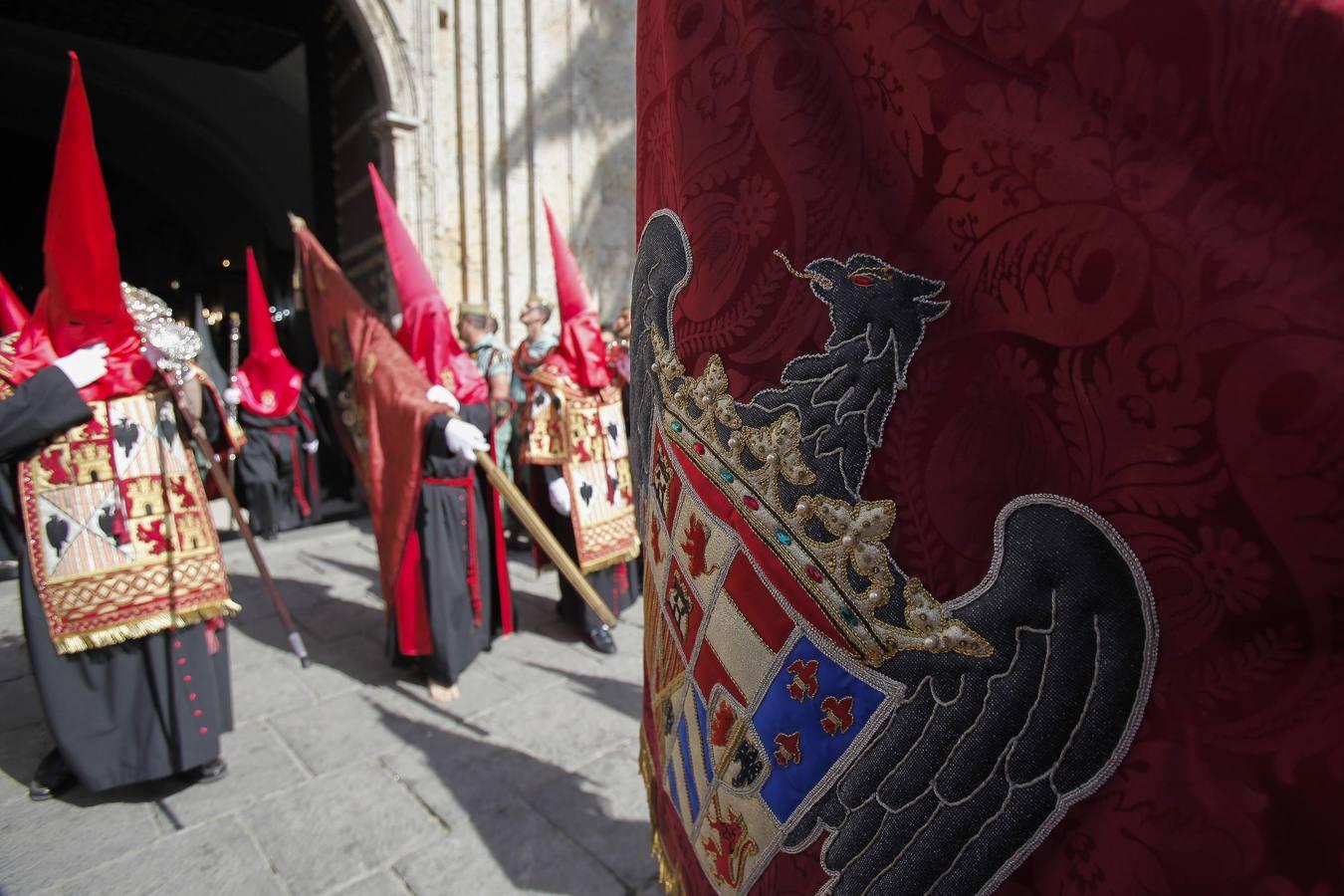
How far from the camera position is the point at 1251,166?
1.64 feet

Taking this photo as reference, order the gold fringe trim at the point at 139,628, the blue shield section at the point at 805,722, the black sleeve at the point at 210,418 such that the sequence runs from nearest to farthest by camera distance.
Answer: the blue shield section at the point at 805,722, the gold fringe trim at the point at 139,628, the black sleeve at the point at 210,418

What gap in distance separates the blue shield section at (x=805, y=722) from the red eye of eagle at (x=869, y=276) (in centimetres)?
39

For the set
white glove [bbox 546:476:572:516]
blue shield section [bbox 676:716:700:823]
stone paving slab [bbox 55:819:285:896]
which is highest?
blue shield section [bbox 676:716:700:823]

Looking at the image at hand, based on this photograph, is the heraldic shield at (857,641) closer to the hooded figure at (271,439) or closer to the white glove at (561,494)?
the white glove at (561,494)

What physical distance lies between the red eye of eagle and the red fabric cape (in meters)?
2.91

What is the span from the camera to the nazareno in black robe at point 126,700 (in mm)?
2600

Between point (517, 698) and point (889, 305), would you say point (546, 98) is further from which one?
point (889, 305)

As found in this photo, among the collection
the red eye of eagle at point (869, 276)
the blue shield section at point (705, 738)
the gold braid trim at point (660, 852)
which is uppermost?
the red eye of eagle at point (869, 276)

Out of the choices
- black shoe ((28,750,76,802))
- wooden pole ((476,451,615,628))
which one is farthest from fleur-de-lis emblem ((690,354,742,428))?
black shoe ((28,750,76,802))

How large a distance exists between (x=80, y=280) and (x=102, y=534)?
91 cm

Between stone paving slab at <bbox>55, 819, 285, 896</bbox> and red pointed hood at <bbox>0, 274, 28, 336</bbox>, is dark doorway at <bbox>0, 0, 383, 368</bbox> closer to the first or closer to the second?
red pointed hood at <bbox>0, 274, 28, 336</bbox>

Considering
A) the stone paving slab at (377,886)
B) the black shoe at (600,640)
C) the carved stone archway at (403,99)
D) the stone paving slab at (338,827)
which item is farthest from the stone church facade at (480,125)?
the stone paving slab at (377,886)

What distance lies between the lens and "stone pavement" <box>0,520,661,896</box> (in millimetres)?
2352

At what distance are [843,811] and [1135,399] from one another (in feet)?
1.74
